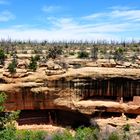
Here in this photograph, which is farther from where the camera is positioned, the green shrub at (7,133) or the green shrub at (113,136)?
the green shrub at (113,136)

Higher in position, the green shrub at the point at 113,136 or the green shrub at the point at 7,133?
the green shrub at the point at 7,133

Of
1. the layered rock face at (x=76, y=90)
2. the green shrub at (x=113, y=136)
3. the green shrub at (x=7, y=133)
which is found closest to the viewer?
the green shrub at (x=7, y=133)

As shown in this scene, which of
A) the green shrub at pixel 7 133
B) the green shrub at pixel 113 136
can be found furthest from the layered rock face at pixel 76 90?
the green shrub at pixel 7 133

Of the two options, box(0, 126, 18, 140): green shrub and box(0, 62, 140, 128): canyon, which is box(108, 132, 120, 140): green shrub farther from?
box(0, 126, 18, 140): green shrub

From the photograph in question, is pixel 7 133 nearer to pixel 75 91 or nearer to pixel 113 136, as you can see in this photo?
pixel 113 136

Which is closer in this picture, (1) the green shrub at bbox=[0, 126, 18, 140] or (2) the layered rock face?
(1) the green shrub at bbox=[0, 126, 18, 140]

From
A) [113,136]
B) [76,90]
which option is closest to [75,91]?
[76,90]

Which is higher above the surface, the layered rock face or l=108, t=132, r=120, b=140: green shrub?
the layered rock face

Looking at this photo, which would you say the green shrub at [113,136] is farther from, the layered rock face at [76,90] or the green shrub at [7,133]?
the green shrub at [7,133]

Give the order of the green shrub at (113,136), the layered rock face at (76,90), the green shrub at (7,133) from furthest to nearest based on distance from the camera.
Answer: the layered rock face at (76,90) < the green shrub at (113,136) < the green shrub at (7,133)

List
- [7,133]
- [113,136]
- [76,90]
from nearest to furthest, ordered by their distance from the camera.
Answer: [7,133]
[113,136]
[76,90]

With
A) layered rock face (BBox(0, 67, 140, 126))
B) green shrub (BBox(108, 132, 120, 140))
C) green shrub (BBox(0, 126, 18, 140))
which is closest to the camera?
green shrub (BBox(0, 126, 18, 140))

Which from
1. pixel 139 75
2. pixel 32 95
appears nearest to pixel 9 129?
pixel 32 95

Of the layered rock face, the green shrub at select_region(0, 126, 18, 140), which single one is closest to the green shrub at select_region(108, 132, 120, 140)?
the layered rock face
